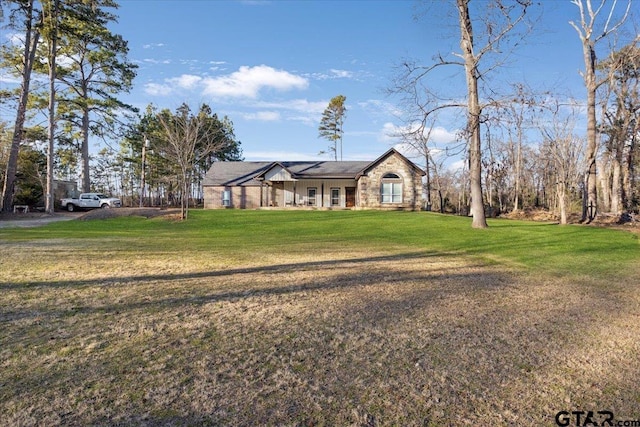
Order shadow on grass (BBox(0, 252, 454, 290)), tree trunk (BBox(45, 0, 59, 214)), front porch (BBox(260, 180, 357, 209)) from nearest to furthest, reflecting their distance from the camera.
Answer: shadow on grass (BBox(0, 252, 454, 290)), tree trunk (BBox(45, 0, 59, 214)), front porch (BBox(260, 180, 357, 209))

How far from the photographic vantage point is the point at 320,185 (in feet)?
108

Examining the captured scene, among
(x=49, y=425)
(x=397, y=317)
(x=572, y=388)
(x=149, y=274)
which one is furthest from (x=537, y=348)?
(x=149, y=274)

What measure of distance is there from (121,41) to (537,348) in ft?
117

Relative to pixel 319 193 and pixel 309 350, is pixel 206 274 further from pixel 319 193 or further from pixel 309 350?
pixel 319 193

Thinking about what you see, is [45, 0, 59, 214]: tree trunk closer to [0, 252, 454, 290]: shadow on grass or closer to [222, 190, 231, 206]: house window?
[222, 190, 231, 206]: house window

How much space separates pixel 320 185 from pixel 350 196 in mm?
2920

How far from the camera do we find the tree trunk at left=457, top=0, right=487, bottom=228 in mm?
15289

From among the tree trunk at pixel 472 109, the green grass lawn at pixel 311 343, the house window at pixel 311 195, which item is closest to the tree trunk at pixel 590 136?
the tree trunk at pixel 472 109

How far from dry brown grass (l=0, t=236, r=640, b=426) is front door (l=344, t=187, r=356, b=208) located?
87.4 ft

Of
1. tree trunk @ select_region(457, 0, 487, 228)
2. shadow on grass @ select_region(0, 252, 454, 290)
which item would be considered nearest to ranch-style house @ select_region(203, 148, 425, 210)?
tree trunk @ select_region(457, 0, 487, 228)

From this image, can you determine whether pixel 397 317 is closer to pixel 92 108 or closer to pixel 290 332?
pixel 290 332

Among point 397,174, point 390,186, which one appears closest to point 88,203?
point 390,186

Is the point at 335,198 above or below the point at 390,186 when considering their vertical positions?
below

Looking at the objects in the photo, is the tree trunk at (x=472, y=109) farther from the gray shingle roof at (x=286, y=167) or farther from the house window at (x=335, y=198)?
the house window at (x=335, y=198)
